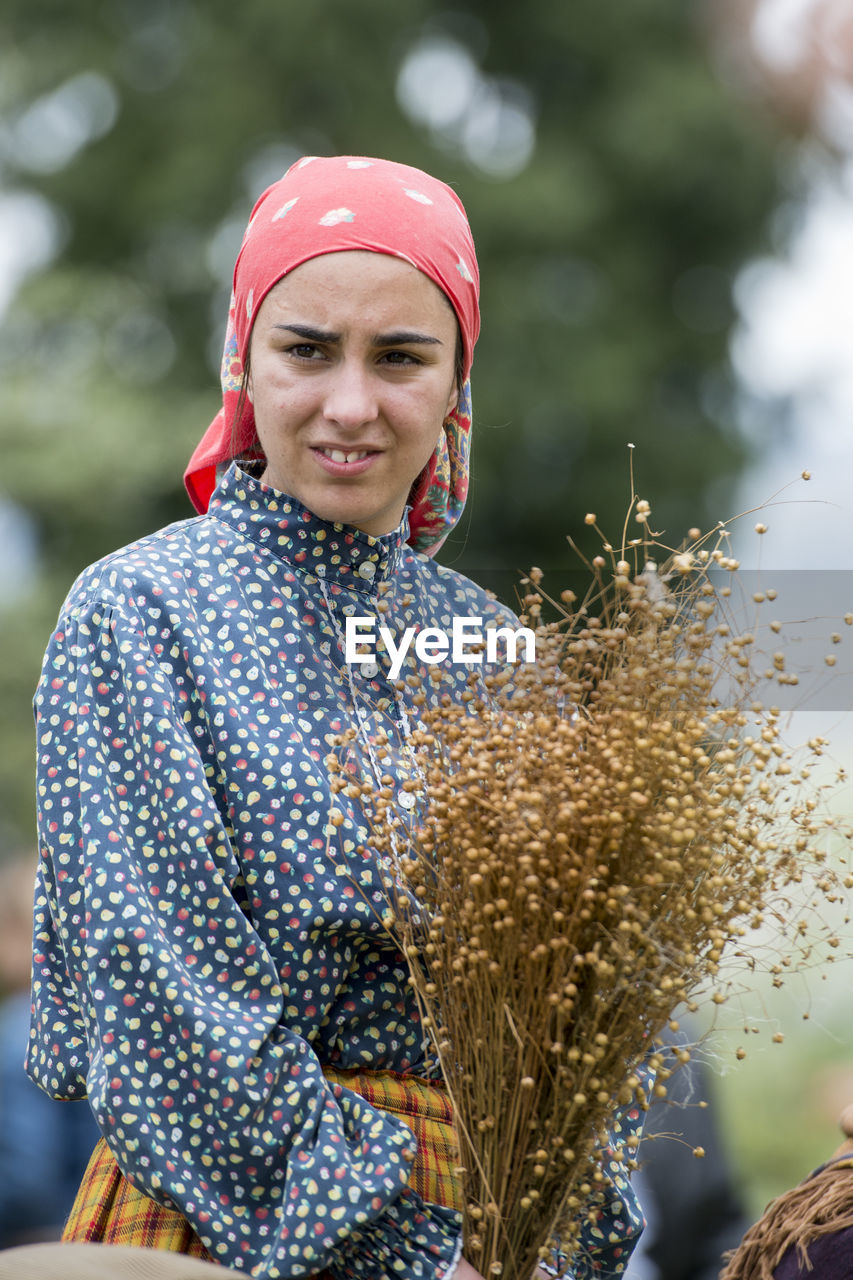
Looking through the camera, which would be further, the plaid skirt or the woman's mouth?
the woman's mouth

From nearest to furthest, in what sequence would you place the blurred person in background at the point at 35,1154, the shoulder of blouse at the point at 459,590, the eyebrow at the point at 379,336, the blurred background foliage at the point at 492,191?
1. the eyebrow at the point at 379,336
2. the shoulder of blouse at the point at 459,590
3. the blurred person in background at the point at 35,1154
4. the blurred background foliage at the point at 492,191

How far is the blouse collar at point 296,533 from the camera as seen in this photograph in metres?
1.79

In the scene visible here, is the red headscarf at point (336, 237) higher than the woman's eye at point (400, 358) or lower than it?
higher

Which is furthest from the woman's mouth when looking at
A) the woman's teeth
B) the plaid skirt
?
the plaid skirt

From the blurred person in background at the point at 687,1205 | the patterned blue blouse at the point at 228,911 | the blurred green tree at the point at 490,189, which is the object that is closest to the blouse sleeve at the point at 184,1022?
the patterned blue blouse at the point at 228,911

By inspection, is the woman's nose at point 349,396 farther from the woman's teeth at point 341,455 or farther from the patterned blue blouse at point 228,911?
the patterned blue blouse at point 228,911

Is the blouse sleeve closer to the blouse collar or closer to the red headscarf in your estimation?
the blouse collar

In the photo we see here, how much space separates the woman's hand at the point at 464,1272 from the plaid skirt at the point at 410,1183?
0.07 meters

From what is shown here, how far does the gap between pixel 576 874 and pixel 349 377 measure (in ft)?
1.99

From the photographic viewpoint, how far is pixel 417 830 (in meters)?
1.51

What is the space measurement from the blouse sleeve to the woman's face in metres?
0.30

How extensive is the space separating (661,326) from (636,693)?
8201 mm

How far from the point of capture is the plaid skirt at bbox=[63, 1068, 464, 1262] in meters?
1.58

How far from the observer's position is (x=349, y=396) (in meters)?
1.68
